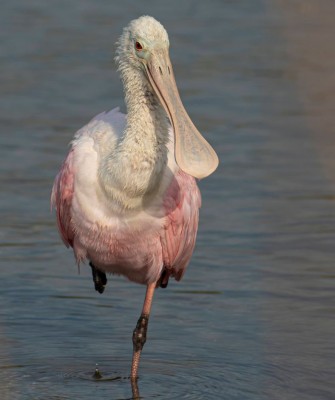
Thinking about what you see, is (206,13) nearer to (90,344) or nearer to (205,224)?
(205,224)

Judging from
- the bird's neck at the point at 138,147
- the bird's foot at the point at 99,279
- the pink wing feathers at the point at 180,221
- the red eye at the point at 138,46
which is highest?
the red eye at the point at 138,46

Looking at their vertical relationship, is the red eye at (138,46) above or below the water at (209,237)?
above

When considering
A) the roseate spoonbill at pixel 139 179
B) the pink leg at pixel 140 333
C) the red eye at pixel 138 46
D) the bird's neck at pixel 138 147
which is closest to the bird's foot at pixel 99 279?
the roseate spoonbill at pixel 139 179

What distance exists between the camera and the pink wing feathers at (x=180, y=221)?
629 centimetres

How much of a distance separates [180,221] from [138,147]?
2.30 feet

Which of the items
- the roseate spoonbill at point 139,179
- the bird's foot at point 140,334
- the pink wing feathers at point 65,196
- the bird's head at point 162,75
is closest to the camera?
the bird's head at point 162,75

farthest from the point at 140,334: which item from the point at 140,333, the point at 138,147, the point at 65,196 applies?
the point at 138,147

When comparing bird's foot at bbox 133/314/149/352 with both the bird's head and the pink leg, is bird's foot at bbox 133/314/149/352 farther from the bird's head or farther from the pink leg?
the bird's head

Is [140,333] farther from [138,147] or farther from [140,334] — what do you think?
[138,147]

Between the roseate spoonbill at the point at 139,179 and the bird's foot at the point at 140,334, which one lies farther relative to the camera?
the bird's foot at the point at 140,334

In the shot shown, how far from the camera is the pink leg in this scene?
6355 millimetres

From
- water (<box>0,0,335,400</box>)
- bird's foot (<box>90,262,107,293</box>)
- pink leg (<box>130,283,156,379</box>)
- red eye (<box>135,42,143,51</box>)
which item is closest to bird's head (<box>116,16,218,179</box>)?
red eye (<box>135,42,143,51</box>)

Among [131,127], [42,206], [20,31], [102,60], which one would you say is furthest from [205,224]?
[20,31]

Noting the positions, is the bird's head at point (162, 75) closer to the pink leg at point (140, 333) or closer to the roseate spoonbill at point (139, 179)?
the roseate spoonbill at point (139, 179)
